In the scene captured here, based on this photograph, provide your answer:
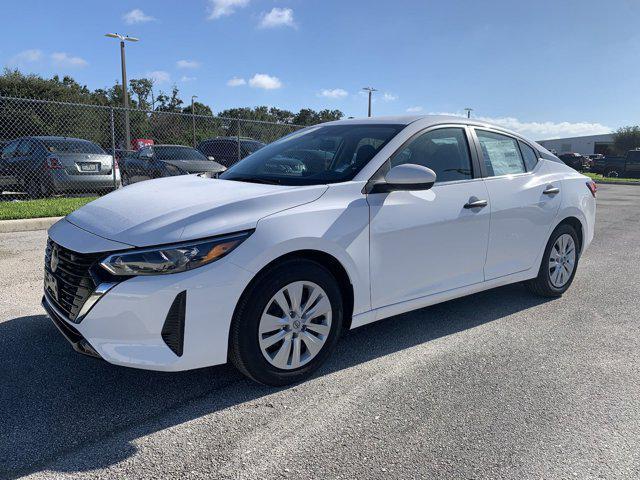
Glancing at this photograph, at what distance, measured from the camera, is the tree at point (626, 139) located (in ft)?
206

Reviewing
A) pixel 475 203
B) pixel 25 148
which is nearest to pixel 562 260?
pixel 475 203

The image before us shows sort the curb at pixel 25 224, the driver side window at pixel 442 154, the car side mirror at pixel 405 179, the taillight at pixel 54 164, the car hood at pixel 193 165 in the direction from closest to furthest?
1. the car side mirror at pixel 405 179
2. the driver side window at pixel 442 154
3. the curb at pixel 25 224
4. the taillight at pixel 54 164
5. the car hood at pixel 193 165

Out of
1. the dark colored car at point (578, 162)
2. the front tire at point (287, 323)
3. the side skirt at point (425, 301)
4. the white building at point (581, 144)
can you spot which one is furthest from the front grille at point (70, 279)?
the white building at point (581, 144)

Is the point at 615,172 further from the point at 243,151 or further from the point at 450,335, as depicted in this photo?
the point at 450,335

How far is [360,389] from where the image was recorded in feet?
10.1

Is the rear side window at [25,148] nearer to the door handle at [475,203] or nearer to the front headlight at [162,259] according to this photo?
the front headlight at [162,259]

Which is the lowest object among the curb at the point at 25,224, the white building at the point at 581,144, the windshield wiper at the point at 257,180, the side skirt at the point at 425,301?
the curb at the point at 25,224

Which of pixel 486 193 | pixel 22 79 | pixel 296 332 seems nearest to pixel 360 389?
pixel 296 332

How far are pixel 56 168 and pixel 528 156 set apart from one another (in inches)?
345

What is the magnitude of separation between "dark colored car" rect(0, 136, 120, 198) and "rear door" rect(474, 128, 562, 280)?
8342 mm

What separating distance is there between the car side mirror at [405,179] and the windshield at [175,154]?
30.6 ft

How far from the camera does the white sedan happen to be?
2637 mm

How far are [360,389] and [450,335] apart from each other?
3.84ft

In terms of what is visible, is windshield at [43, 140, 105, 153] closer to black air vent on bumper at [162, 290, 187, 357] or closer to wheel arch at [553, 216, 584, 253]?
black air vent on bumper at [162, 290, 187, 357]
